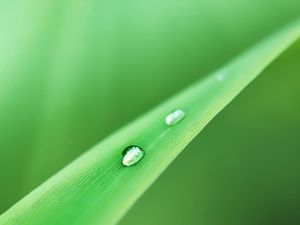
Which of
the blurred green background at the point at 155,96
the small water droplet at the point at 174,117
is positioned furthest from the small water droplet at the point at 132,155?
the blurred green background at the point at 155,96

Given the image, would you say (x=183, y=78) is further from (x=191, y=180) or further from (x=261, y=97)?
(x=191, y=180)

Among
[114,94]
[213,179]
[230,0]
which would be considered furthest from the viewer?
[230,0]

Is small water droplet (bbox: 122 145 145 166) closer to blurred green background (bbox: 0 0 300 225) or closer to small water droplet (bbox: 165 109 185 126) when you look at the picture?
small water droplet (bbox: 165 109 185 126)

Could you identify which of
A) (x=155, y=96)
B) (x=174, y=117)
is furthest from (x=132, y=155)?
(x=155, y=96)

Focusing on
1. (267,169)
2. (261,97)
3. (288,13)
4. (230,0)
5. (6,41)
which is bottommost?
(267,169)

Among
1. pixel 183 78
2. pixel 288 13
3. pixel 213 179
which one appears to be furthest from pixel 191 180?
pixel 288 13

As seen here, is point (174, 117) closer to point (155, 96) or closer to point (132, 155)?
point (132, 155)

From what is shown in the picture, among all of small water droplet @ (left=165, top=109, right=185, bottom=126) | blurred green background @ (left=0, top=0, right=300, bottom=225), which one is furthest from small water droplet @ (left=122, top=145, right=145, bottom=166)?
blurred green background @ (left=0, top=0, right=300, bottom=225)
